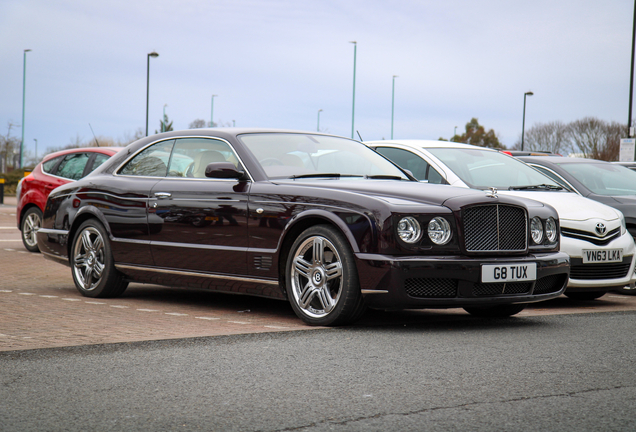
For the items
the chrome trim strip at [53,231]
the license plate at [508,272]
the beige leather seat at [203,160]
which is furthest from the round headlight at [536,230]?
the chrome trim strip at [53,231]

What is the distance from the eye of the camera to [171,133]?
761cm

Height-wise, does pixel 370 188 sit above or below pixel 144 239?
above

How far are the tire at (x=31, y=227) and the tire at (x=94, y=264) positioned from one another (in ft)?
17.2

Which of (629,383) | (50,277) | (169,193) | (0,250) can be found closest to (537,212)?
(629,383)

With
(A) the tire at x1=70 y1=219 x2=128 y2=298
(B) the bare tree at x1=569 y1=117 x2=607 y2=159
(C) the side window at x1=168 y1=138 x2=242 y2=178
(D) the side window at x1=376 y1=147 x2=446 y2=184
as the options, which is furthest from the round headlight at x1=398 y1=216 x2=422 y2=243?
(B) the bare tree at x1=569 y1=117 x2=607 y2=159

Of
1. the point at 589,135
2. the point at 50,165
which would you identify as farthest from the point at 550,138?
the point at 50,165

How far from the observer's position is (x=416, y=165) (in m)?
9.05

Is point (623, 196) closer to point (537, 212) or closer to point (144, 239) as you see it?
point (537, 212)

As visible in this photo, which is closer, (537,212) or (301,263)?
(301,263)

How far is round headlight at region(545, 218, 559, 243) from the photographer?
21.0 ft

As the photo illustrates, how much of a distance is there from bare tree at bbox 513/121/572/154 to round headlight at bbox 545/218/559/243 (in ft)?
204

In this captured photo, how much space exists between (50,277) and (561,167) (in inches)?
246

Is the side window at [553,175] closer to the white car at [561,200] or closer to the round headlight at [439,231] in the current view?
the white car at [561,200]

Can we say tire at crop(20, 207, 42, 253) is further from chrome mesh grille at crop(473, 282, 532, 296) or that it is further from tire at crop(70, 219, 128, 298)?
chrome mesh grille at crop(473, 282, 532, 296)
